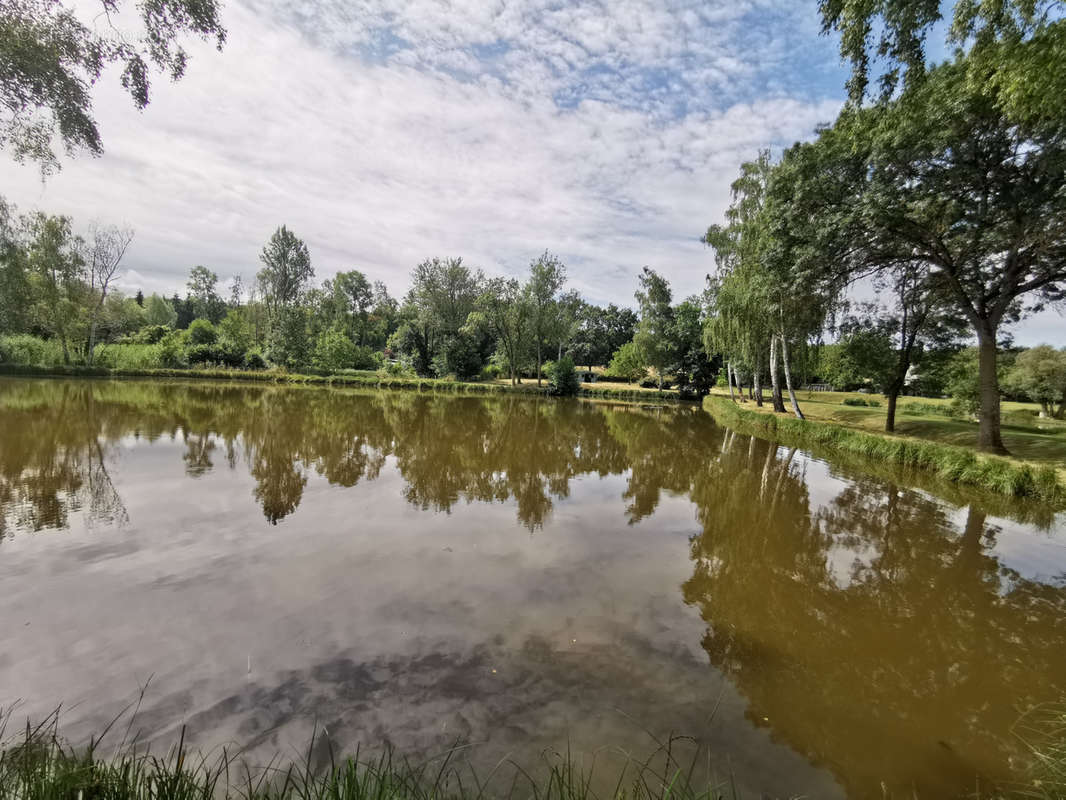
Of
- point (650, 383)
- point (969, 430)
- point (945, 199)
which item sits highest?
point (945, 199)

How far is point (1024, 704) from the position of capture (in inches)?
152

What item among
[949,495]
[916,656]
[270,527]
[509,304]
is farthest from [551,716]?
[509,304]

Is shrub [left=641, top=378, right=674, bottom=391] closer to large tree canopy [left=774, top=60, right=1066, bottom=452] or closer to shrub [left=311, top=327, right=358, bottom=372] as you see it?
shrub [left=311, top=327, right=358, bottom=372]

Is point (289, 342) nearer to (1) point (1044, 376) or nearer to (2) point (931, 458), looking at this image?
(2) point (931, 458)

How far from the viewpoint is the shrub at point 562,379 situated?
4469 cm

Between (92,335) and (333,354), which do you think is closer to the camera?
(92,335)

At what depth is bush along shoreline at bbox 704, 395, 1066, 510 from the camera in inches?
445

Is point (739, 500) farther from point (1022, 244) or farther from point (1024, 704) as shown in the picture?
point (1022, 244)

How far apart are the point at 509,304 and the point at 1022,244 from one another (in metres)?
39.3

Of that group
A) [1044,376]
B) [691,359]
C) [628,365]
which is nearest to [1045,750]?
[1044,376]

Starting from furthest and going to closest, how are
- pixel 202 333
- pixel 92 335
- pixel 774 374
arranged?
pixel 202 333
pixel 92 335
pixel 774 374

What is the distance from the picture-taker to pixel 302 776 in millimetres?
2617

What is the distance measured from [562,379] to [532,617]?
1592 inches

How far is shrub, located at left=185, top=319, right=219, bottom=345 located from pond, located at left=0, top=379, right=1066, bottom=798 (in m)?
51.0
